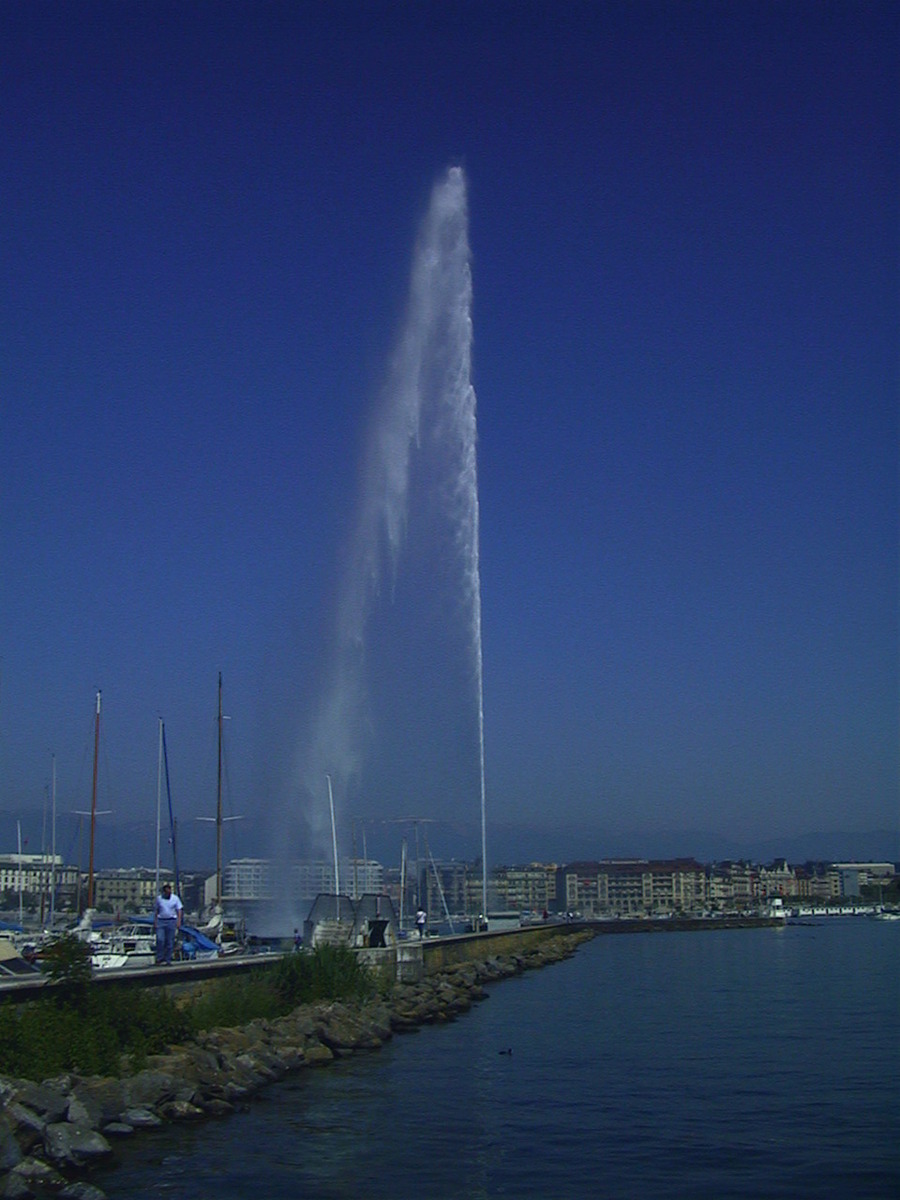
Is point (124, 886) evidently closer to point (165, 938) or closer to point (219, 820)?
point (219, 820)

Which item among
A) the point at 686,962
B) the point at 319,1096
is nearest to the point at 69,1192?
the point at 319,1096

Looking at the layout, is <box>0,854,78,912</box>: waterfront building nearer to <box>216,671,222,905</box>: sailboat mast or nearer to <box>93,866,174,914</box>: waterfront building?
<box>93,866,174,914</box>: waterfront building

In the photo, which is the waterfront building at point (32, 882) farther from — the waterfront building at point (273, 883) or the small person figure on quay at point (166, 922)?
the small person figure on quay at point (166, 922)

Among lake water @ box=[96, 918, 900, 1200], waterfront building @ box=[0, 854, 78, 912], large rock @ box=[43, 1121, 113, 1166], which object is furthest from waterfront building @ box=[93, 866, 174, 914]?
large rock @ box=[43, 1121, 113, 1166]

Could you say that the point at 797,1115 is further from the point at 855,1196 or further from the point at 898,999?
the point at 898,999

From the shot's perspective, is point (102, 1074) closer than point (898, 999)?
Yes

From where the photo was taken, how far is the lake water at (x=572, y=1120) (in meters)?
15.8

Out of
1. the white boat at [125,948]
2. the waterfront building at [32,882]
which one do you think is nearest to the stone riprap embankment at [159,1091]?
the white boat at [125,948]

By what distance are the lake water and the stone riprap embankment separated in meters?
0.40

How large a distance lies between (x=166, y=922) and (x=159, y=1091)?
6503mm

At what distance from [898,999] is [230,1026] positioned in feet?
87.8

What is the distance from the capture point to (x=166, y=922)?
25.2m

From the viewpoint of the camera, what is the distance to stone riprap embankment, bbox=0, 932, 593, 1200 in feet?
49.7

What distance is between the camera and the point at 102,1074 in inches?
748
